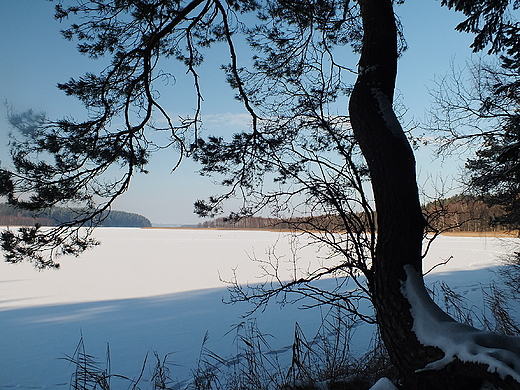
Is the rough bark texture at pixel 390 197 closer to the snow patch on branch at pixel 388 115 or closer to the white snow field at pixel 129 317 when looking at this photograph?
the snow patch on branch at pixel 388 115

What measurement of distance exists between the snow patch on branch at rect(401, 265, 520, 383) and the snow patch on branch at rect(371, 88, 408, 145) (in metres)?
0.67

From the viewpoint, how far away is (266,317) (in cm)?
537

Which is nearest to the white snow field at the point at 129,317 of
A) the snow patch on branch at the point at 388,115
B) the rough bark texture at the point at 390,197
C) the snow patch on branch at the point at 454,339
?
the rough bark texture at the point at 390,197

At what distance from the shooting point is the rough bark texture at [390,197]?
1.46 metres

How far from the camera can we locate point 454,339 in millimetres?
1330

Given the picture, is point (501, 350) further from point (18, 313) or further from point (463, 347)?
point (18, 313)

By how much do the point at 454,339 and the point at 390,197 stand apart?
0.67 metres

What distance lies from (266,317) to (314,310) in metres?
1.03

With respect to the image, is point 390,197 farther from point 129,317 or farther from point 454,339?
point 129,317

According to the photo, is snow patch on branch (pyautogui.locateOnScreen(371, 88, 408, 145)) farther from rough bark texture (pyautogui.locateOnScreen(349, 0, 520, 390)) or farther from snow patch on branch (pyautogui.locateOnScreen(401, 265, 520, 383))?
snow patch on branch (pyautogui.locateOnScreen(401, 265, 520, 383))

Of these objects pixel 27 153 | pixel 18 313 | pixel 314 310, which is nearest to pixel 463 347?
pixel 27 153

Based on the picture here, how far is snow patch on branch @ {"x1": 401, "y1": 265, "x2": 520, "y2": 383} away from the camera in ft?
3.98

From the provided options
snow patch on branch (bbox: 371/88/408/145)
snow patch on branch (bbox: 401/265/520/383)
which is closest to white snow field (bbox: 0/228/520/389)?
snow patch on branch (bbox: 401/265/520/383)

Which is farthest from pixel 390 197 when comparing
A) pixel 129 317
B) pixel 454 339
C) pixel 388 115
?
pixel 129 317
